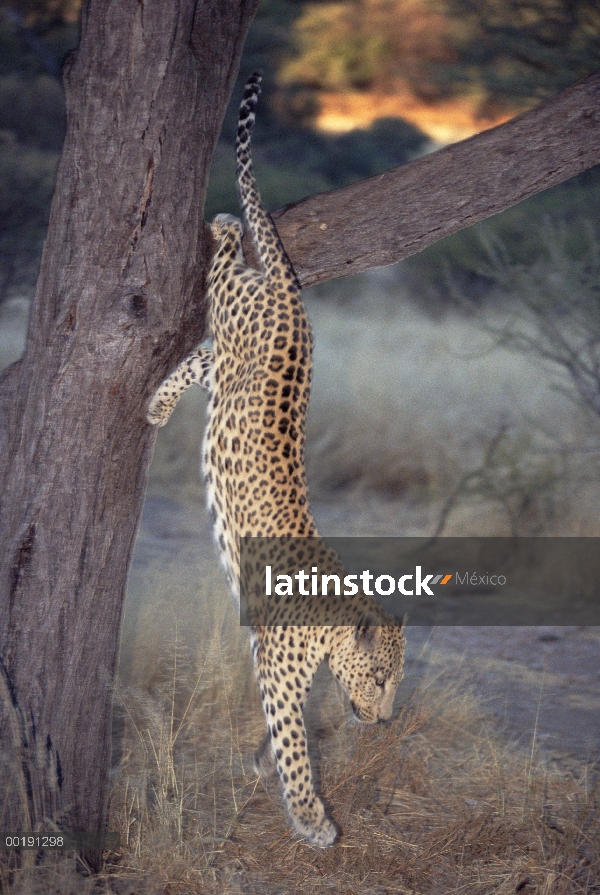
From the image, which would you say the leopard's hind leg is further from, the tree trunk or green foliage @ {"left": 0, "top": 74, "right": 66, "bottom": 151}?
green foliage @ {"left": 0, "top": 74, "right": 66, "bottom": 151}

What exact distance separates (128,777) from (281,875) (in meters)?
→ 0.74

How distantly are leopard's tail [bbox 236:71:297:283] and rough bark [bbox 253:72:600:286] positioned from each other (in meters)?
0.08

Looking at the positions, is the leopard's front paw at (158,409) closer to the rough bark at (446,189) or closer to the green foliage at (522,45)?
the rough bark at (446,189)

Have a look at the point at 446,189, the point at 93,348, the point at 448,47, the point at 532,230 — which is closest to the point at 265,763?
the point at 93,348

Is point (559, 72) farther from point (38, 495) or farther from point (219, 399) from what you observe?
point (38, 495)

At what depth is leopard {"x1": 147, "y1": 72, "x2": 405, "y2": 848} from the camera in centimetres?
335

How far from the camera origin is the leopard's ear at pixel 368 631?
3.44 m

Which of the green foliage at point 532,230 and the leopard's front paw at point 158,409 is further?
the green foliage at point 532,230

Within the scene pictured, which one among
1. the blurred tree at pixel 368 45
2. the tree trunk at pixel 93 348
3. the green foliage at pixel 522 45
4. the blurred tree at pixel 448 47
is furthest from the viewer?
the blurred tree at pixel 368 45

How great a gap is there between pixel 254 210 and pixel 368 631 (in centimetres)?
153

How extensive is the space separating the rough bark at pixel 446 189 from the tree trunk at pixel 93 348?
44 centimetres

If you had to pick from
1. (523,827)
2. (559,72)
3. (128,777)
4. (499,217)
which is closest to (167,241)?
(128,777)

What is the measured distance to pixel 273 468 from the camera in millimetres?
3422

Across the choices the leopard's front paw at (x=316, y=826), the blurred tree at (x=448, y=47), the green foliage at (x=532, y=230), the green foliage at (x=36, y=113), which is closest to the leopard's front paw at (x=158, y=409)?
the leopard's front paw at (x=316, y=826)
